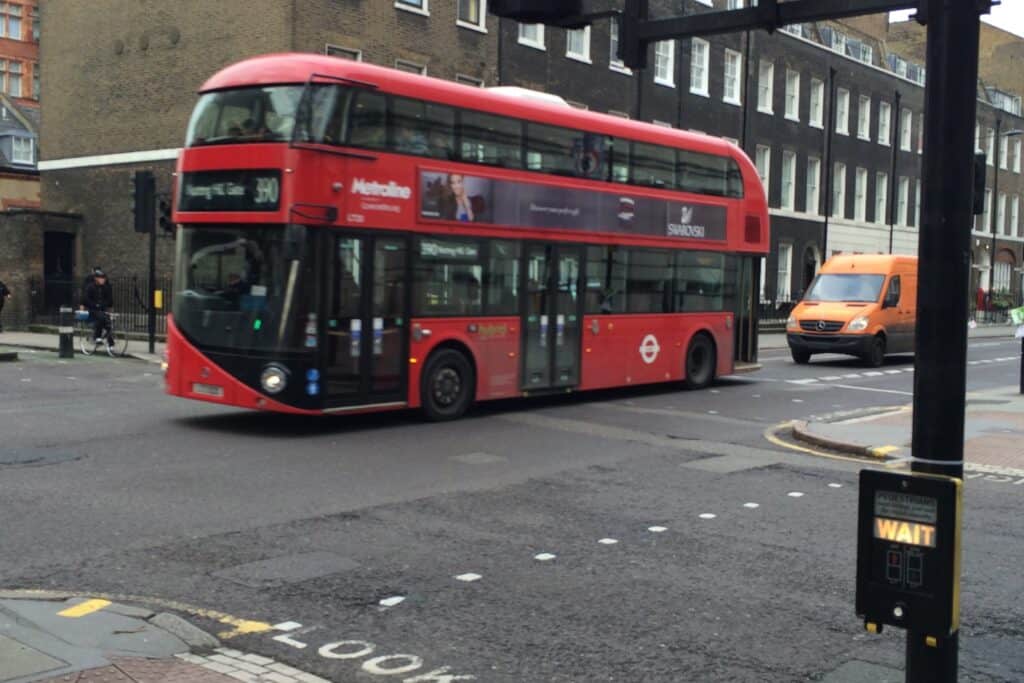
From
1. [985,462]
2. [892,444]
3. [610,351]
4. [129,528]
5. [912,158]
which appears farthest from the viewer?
[912,158]

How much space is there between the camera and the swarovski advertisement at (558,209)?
14211mm

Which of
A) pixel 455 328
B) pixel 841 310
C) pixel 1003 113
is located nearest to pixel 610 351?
pixel 455 328

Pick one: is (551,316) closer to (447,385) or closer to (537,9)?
(447,385)

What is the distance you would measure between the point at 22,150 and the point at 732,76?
104 feet

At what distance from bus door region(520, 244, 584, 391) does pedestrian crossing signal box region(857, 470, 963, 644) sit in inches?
478

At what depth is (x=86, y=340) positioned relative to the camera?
24938mm

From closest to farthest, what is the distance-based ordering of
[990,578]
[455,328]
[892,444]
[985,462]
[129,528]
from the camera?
[990,578]
[129,528]
[985,462]
[892,444]
[455,328]

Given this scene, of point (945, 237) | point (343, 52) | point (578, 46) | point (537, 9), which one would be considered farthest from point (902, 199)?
point (945, 237)

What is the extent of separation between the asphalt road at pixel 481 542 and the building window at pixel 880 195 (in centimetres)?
4566

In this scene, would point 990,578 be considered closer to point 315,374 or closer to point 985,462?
point 985,462

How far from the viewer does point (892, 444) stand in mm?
12758

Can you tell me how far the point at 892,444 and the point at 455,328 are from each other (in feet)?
18.4

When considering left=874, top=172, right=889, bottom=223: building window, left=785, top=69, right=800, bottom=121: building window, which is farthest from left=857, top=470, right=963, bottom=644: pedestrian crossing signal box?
left=874, top=172, right=889, bottom=223: building window

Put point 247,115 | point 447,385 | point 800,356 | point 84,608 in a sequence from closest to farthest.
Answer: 1. point 84,608
2. point 247,115
3. point 447,385
4. point 800,356
